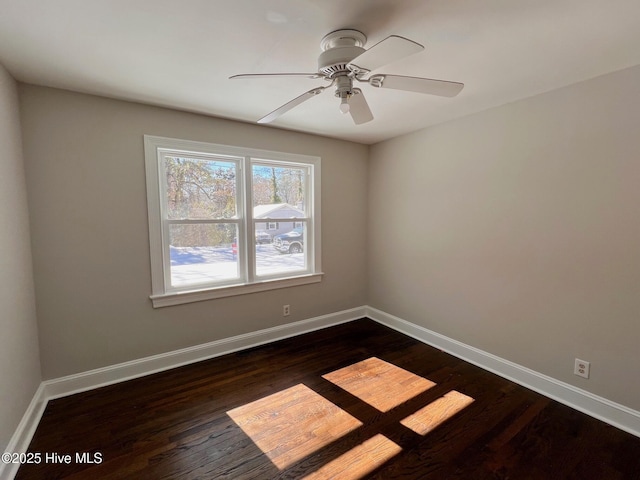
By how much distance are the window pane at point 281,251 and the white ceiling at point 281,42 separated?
58.0 inches

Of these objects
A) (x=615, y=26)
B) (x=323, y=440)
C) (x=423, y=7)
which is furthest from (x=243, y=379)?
(x=615, y=26)

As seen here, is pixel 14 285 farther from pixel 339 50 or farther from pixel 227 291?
pixel 339 50

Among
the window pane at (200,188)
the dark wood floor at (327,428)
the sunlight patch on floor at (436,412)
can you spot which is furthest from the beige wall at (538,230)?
the window pane at (200,188)

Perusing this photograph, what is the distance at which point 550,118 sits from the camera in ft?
7.16

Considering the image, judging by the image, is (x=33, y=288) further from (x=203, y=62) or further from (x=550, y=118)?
(x=550, y=118)

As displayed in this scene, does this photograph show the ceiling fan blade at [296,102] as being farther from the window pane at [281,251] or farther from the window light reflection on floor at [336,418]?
the window light reflection on floor at [336,418]

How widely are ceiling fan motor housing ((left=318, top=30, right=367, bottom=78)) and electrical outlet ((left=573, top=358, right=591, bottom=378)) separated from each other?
8.46 feet

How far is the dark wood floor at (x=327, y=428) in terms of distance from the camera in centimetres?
162

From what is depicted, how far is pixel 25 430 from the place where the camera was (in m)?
1.78

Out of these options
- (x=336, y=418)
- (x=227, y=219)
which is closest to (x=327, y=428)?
(x=336, y=418)

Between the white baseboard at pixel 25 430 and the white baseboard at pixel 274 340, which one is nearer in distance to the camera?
the white baseboard at pixel 25 430

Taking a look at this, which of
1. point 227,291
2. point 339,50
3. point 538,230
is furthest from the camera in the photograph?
point 227,291

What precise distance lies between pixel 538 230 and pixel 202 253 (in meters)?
2.97

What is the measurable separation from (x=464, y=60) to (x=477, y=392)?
2.41 m
